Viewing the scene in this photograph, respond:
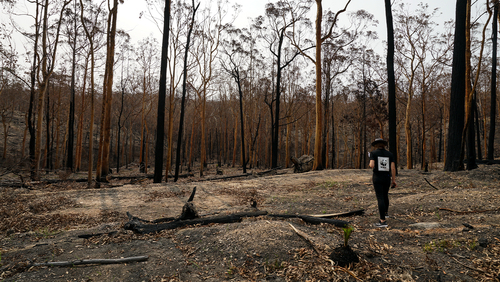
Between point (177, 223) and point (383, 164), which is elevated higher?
point (383, 164)

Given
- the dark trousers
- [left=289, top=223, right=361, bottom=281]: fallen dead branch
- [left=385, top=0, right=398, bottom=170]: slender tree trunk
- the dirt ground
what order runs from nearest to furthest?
[left=289, top=223, right=361, bottom=281]: fallen dead branch < the dirt ground < the dark trousers < [left=385, top=0, right=398, bottom=170]: slender tree trunk

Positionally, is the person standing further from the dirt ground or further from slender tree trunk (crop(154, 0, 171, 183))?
slender tree trunk (crop(154, 0, 171, 183))

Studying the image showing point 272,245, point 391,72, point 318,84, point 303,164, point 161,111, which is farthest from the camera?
point 303,164

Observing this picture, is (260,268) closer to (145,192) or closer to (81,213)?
(81,213)

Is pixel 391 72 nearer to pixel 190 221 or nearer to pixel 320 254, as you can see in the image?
pixel 320 254

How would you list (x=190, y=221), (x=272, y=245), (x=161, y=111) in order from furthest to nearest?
1. (x=161, y=111)
2. (x=190, y=221)
3. (x=272, y=245)

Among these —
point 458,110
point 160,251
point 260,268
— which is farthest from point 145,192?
point 458,110

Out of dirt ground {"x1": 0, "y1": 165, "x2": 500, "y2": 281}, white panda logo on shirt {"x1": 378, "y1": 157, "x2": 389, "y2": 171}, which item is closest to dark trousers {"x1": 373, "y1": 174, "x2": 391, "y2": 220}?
white panda logo on shirt {"x1": 378, "y1": 157, "x2": 389, "y2": 171}

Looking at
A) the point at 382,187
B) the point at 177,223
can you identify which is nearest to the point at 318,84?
the point at 382,187

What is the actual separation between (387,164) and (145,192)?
792cm

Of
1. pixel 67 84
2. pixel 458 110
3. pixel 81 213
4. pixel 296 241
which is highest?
pixel 67 84

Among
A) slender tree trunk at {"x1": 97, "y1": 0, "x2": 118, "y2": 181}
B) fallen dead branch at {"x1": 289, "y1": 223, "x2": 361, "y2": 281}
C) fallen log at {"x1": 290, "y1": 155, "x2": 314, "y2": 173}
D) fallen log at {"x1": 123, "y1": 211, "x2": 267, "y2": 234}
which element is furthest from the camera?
fallen log at {"x1": 290, "y1": 155, "x2": 314, "y2": 173}

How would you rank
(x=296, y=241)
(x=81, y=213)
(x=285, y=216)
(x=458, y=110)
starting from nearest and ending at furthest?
(x=296, y=241), (x=285, y=216), (x=81, y=213), (x=458, y=110)

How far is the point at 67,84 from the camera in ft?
76.3
